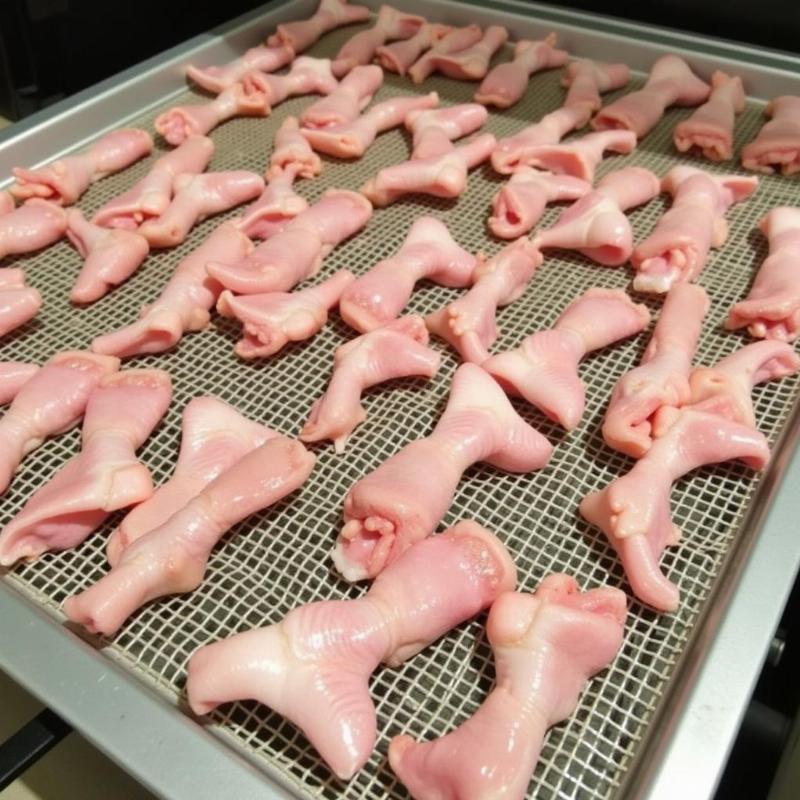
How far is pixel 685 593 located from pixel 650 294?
62 cm

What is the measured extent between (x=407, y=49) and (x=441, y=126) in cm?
44

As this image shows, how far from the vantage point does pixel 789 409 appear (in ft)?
4.34

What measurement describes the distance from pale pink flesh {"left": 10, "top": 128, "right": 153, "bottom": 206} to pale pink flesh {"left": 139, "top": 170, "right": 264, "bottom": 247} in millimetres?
205

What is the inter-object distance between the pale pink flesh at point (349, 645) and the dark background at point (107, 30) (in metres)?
1.64

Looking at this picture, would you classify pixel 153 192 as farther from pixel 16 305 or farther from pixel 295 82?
pixel 295 82

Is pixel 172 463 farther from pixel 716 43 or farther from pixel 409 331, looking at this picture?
pixel 716 43

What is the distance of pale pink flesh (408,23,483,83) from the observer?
2.21 meters

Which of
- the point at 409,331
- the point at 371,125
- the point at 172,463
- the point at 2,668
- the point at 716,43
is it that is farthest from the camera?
the point at 716,43

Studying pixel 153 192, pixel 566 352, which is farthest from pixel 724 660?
pixel 153 192

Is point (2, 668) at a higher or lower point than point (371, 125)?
lower

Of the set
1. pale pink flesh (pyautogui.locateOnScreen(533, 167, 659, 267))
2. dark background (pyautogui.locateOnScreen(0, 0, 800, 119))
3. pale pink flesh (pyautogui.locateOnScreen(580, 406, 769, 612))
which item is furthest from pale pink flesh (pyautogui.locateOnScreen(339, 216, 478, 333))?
dark background (pyautogui.locateOnScreen(0, 0, 800, 119))

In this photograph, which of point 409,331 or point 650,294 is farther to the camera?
point 650,294

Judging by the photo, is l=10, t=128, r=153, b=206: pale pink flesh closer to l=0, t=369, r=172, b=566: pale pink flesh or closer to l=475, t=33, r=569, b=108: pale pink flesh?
l=0, t=369, r=172, b=566: pale pink flesh

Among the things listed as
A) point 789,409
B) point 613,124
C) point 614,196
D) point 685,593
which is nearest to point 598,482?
point 685,593
